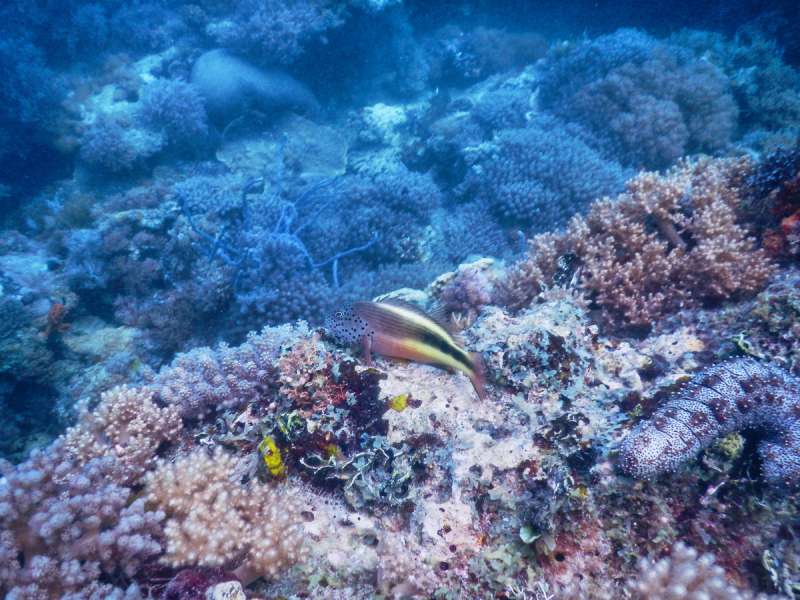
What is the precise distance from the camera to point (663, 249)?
3.36 meters

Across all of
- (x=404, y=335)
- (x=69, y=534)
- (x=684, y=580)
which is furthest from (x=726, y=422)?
(x=69, y=534)

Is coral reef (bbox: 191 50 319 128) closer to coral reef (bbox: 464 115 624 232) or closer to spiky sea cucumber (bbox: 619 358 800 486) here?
coral reef (bbox: 464 115 624 232)

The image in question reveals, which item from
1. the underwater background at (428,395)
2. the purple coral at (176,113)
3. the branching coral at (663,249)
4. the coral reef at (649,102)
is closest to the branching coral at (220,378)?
the underwater background at (428,395)

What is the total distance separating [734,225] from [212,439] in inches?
190

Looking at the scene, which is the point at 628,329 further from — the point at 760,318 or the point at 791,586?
the point at 791,586

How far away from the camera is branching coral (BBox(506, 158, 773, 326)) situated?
10.1ft

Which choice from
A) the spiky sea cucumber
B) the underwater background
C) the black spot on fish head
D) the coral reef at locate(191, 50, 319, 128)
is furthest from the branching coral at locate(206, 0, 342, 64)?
the spiky sea cucumber

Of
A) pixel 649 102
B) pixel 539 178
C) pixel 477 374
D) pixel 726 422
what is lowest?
pixel 726 422

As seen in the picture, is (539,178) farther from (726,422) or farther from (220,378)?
(220,378)

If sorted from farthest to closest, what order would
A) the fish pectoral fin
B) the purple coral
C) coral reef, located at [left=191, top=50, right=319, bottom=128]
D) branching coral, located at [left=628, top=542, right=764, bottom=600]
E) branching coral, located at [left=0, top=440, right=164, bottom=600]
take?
coral reef, located at [left=191, top=50, right=319, bottom=128], the purple coral, the fish pectoral fin, branching coral, located at [left=0, top=440, right=164, bottom=600], branching coral, located at [left=628, top=542, right=764, bottom=600]

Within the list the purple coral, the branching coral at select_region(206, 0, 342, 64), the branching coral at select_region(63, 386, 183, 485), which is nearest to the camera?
the branching coral at select_region(63, 386, 183, 485)

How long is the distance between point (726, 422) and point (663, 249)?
2.02 metres

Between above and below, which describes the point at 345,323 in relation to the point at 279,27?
below

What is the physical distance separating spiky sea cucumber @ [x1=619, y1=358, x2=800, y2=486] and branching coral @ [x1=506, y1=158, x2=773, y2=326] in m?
1.30
